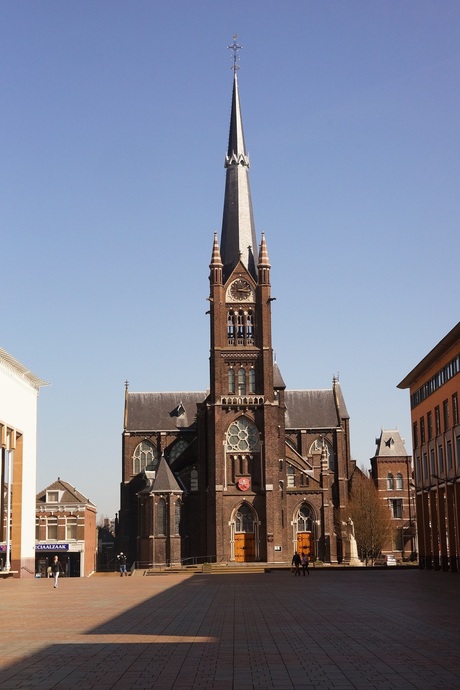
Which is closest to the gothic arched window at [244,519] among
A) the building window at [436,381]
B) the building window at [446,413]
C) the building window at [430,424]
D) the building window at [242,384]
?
the building window at [242,384]

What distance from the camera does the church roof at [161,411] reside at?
345 feet

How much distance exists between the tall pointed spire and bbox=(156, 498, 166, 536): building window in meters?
22.6

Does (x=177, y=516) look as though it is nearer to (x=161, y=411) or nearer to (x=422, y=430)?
(x=161, y=411)

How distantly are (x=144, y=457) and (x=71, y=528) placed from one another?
1193cm

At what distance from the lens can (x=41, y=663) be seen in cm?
1585

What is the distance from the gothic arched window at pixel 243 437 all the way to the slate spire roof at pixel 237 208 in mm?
14806

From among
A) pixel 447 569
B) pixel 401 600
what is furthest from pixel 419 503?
pixel 401 600

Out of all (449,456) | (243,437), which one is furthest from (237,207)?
(449,456)

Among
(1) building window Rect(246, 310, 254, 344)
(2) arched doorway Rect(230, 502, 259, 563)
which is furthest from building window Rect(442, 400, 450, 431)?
(1) building window Rect(246, 310, 254, 344)

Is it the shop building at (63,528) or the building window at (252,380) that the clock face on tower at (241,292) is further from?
the shop building at (63,528)

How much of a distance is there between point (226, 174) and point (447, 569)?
2038 inches

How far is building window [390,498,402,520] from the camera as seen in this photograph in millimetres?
106312

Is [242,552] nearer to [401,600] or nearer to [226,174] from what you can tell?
[226,174]

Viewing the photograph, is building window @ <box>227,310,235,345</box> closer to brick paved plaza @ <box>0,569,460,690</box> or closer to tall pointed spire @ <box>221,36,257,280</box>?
tall pointed spire @ <box>221,36,257,280</box>
